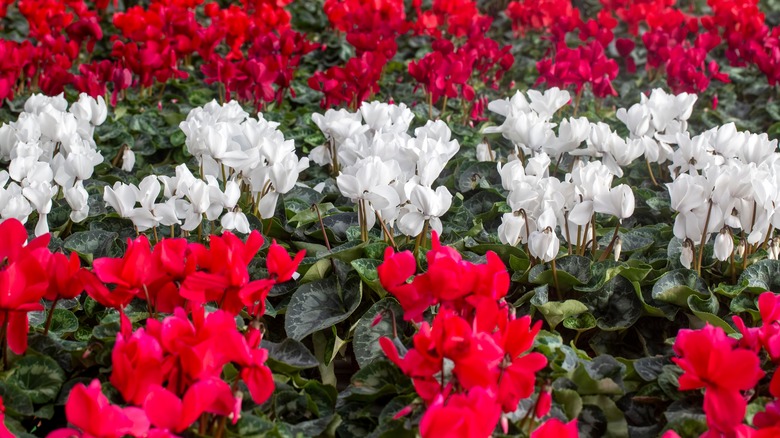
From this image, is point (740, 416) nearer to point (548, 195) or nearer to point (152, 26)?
point (548, 195)

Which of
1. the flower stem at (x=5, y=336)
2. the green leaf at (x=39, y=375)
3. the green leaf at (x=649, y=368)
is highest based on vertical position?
the flower stem at (x=5, y=336)

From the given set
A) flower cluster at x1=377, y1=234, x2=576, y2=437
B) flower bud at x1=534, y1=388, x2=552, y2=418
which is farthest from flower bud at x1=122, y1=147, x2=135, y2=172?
flower bud at x1=534, y1=388, x2=552, y2=418

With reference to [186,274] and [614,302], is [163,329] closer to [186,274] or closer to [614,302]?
[186,274]

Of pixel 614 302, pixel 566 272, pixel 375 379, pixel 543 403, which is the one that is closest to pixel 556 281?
pixel 566 272

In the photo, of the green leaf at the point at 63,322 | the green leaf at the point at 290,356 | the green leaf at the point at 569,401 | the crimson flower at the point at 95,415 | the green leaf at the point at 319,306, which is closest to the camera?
the crimson flower at the point at 95,415

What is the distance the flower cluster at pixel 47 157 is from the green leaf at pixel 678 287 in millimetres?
1616

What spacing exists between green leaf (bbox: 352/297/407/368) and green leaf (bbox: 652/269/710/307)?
686 mm

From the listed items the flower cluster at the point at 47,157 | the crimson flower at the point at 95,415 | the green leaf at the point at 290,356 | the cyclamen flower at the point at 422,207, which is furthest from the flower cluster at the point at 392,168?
the crimson flower at the point at 95,415

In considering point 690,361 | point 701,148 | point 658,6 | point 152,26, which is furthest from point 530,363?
point 658,6

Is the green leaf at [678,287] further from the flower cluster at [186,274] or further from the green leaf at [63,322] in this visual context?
the green leaf at [63,322]

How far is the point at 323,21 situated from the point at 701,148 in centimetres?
451

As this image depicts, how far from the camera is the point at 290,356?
2072mm

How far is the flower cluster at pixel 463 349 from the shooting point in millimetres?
1502

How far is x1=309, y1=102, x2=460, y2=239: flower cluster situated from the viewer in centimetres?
249
